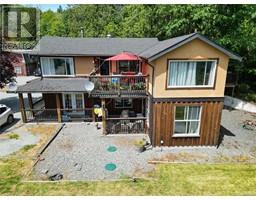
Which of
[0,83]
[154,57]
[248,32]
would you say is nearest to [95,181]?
[154,57]

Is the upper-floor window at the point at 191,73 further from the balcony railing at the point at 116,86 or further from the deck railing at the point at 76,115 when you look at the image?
the deck railing at the point at 76,115

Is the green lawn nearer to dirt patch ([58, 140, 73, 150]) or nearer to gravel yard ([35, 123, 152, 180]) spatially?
gravel yard ([35, 123, 152, 180])

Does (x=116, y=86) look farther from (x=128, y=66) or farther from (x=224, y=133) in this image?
(x=224, y=133)

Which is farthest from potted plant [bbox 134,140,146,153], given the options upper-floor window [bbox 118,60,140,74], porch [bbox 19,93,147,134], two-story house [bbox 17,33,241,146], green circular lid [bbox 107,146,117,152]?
upper-floor window [bbox 118,60,140,74]

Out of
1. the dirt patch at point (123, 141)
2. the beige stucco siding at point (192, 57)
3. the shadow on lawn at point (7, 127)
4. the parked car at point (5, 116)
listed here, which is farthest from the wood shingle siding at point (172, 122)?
the parked car at point (5, 116)

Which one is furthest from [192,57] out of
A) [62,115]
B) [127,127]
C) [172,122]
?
[62,115]
